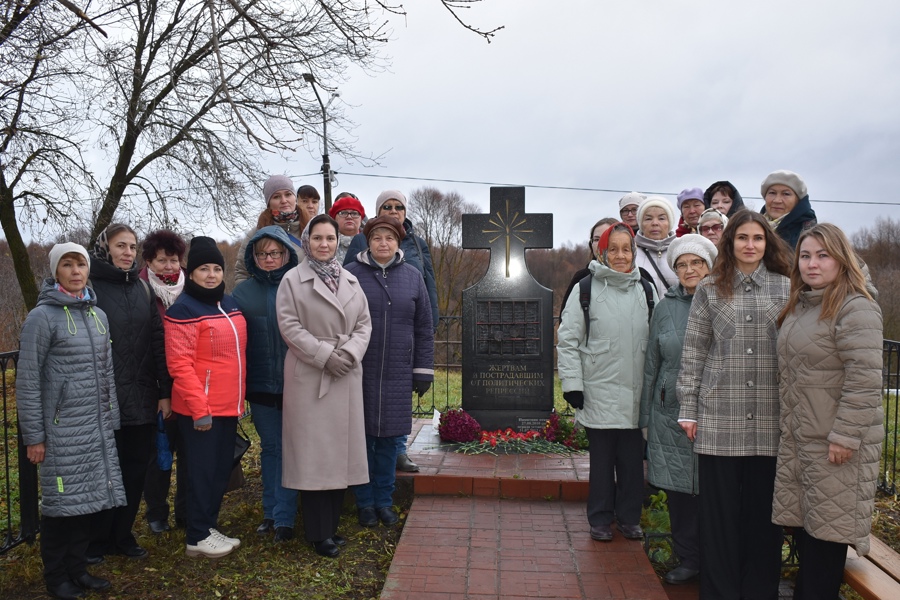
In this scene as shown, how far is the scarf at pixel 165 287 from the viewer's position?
3941 millimetres

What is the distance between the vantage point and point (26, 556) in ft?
12.7

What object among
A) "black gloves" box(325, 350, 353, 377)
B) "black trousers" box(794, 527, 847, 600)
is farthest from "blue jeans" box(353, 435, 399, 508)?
"black trousers" box(794, 527, 847, 600)

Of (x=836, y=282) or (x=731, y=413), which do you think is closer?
(x=836, y=282)

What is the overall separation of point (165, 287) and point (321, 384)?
1.16 metres

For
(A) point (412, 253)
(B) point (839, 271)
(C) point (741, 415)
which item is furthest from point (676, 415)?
(A) point (412, 253)

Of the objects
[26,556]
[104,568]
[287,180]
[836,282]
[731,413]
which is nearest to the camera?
[836,282]

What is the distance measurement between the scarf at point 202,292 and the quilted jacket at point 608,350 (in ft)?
6.47

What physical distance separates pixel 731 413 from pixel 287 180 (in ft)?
10.5

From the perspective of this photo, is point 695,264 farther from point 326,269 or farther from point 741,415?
point 326,269

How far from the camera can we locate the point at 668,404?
3.46m

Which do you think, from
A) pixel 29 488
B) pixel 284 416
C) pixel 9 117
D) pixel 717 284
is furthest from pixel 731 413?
pixel 9 117

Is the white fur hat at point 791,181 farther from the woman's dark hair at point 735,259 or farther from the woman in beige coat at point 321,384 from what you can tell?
the woman in beige coat at point 321,384

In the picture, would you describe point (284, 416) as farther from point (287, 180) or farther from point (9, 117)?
point (9, 117)

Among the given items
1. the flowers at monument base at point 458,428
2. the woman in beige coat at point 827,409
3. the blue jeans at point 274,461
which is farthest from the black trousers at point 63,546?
the woman in beige coat at point 827,409
